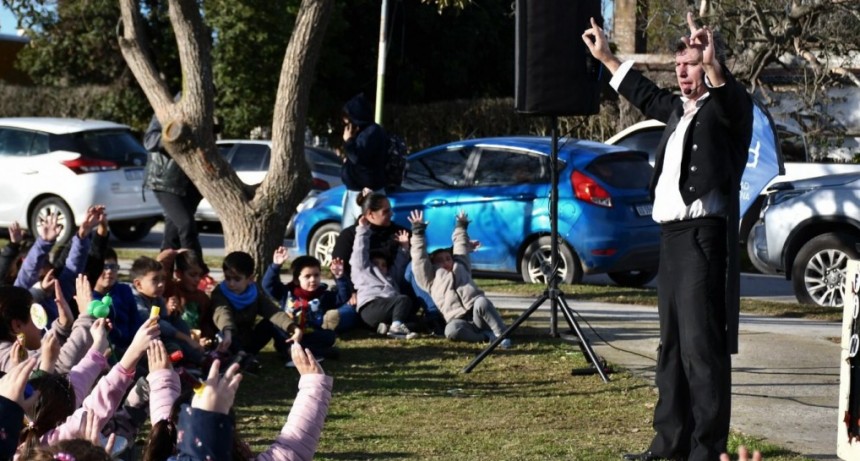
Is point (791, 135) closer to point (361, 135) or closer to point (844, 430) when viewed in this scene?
point (361, 135)

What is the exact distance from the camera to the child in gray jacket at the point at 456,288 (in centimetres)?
1070

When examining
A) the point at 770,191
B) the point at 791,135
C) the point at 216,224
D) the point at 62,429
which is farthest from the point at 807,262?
the point at 216,224

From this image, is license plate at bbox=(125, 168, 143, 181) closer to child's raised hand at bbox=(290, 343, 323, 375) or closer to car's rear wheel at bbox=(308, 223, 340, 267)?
car's rear wheel at bbox=(308, 223, 340, 267)

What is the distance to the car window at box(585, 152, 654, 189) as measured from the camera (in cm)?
1435

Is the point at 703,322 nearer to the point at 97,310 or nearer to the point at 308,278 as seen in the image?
the point at 97,310

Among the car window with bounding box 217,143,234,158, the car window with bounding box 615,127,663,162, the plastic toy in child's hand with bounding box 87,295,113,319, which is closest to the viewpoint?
the plastic toy in child's hand with bounding box 87,295,113,319

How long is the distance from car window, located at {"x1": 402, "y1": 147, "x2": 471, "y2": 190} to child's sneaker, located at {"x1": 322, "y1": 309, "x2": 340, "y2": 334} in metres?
4.54

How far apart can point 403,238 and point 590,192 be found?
142 inches

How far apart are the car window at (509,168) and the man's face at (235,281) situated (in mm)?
5636

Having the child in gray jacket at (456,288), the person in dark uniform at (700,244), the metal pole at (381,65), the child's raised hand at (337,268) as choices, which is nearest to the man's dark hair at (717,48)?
the person in dark uniform at (700,244)

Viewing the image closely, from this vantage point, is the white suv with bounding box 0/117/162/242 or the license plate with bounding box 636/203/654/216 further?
the white suv with bounding box 0/117/162/242

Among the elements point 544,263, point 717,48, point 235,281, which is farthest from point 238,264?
point 544,263

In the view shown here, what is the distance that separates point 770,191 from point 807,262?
3.30 feet

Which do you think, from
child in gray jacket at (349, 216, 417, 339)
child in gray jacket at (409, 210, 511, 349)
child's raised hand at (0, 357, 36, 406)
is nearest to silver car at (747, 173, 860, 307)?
child in gray jacket at (409, 210, 511, 349)
